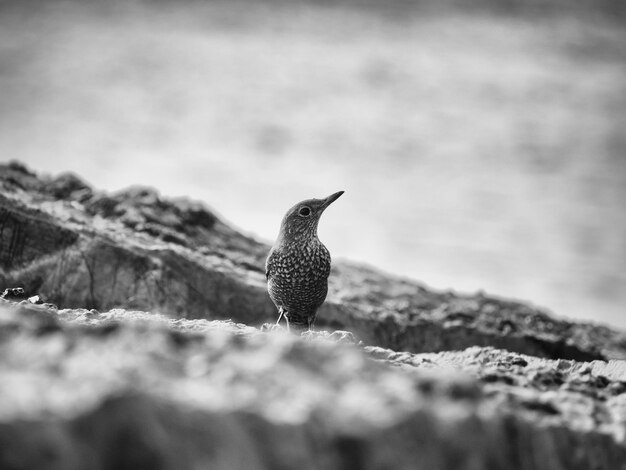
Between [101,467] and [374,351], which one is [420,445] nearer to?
[101,467]

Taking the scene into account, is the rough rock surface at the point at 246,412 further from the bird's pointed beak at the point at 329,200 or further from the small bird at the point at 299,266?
the bird's pointed beak at the point at 329,200

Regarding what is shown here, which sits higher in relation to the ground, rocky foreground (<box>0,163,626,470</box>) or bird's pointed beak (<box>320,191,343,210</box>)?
bird's pointed beak (<box>320,191,343,210</box>)

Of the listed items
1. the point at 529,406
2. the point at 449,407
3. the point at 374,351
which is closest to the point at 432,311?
the point at 374,351

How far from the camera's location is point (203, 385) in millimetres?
2734

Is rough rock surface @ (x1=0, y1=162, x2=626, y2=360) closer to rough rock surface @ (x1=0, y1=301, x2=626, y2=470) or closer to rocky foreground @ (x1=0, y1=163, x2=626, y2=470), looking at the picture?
rocky foreground @ (x1=0, y1=163, x2=626, y2=470)

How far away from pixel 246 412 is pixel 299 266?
3858mm

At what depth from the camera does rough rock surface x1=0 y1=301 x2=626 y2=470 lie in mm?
2369

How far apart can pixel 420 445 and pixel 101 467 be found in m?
1.30

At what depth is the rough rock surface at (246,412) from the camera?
2.37 metres

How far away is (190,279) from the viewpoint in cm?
771

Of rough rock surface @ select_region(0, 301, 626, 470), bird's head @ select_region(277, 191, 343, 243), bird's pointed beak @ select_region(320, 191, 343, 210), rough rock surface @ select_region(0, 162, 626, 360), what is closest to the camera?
rough rock surface @ select_region(0, 301, 626, 470)

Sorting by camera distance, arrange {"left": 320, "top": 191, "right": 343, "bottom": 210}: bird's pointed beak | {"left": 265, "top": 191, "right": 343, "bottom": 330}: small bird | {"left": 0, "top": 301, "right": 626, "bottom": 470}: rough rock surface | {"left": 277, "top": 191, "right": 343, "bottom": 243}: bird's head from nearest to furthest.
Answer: {"left": 0, "top": 301, "right": 626, "bottom": 470}: rough rock surface
{"left": 265, "top": 191, "right": 343, "bottom": 330}: small bird
{"left": 277, "top": 191, "right": 343, "bottom": 243}: bird's head
{"left": 320, "top": 191, "right": 343, "bottom": 210}: bird's pointed beak

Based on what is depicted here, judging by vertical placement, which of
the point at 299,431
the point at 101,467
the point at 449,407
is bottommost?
the point at 101,467

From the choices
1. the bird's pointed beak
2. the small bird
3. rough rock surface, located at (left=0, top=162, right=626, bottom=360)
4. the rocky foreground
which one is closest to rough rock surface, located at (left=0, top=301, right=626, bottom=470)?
the rocky foreground
